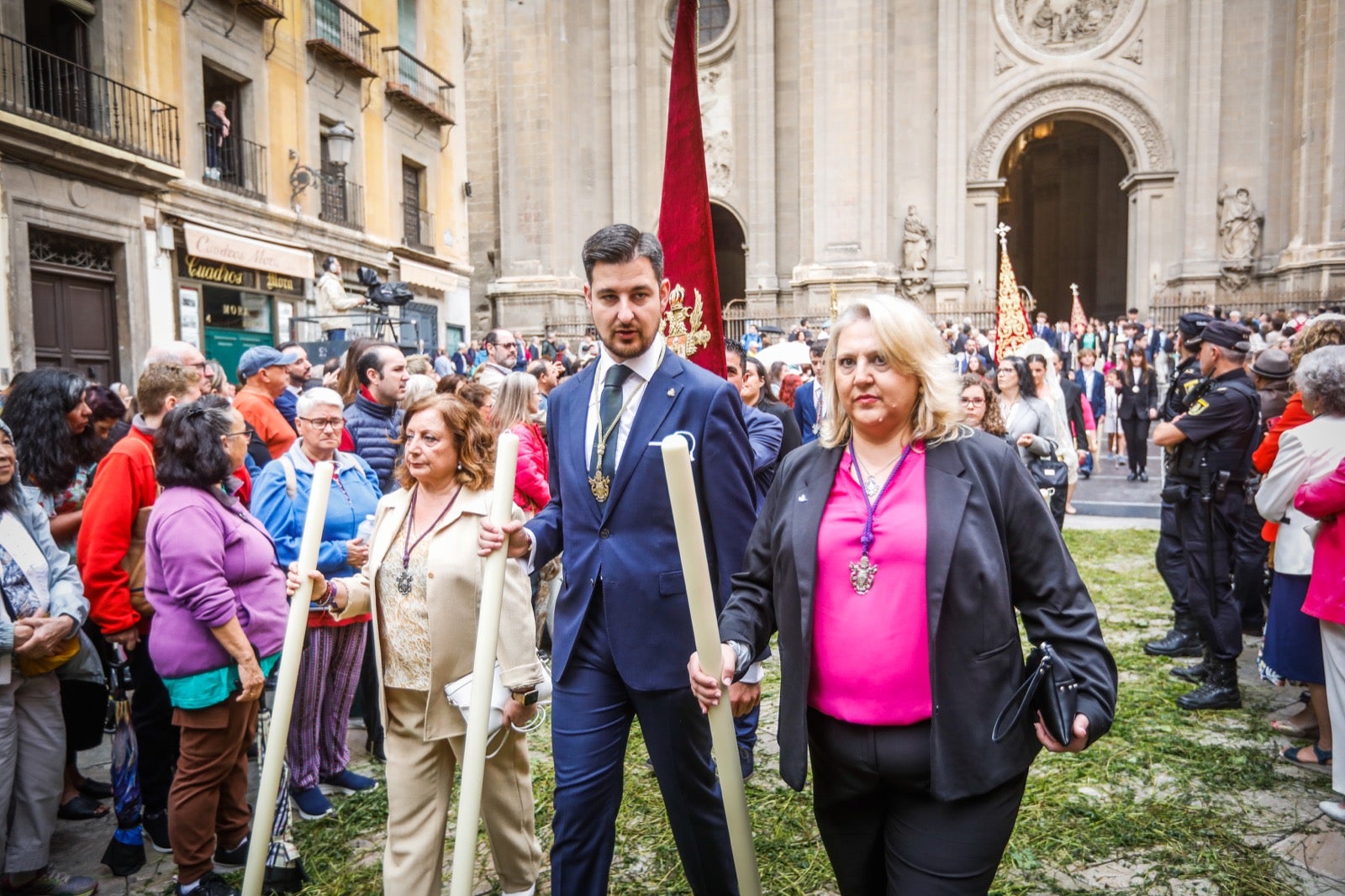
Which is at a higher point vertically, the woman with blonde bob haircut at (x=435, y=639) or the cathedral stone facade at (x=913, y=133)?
the cathedral stone facade at (x=913, y=133)

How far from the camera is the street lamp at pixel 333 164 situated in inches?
621

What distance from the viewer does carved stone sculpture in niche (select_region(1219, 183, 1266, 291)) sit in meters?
24.1

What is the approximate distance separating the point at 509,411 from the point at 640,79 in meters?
24.9

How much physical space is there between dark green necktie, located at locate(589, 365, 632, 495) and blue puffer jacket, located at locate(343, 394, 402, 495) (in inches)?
116

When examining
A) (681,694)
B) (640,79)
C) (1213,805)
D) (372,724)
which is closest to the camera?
(681,694)

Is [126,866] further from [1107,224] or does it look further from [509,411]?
[1107,224]

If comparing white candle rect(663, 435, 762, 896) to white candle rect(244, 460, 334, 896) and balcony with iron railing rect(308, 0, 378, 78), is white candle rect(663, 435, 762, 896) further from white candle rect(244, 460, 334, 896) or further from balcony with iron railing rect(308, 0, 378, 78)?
balcony with iron railing rect(308, 0, 378, 78)

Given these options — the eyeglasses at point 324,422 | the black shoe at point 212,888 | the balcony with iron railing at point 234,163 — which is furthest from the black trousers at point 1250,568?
the balcony with iron railing at point 234,163

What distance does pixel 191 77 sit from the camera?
14336mm

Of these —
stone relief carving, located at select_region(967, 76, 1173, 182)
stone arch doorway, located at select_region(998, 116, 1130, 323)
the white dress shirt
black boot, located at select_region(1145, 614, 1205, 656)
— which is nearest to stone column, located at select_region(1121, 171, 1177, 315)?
stone relief carving, located at select_region(967, 76, 1173, 182)

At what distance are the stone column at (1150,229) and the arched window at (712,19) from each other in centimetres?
1286

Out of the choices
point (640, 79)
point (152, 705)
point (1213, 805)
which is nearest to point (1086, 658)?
point (1213, 805)

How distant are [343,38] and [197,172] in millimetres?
5651

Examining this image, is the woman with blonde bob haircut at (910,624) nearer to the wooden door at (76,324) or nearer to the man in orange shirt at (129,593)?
the man in orange shirt at (129,593)
